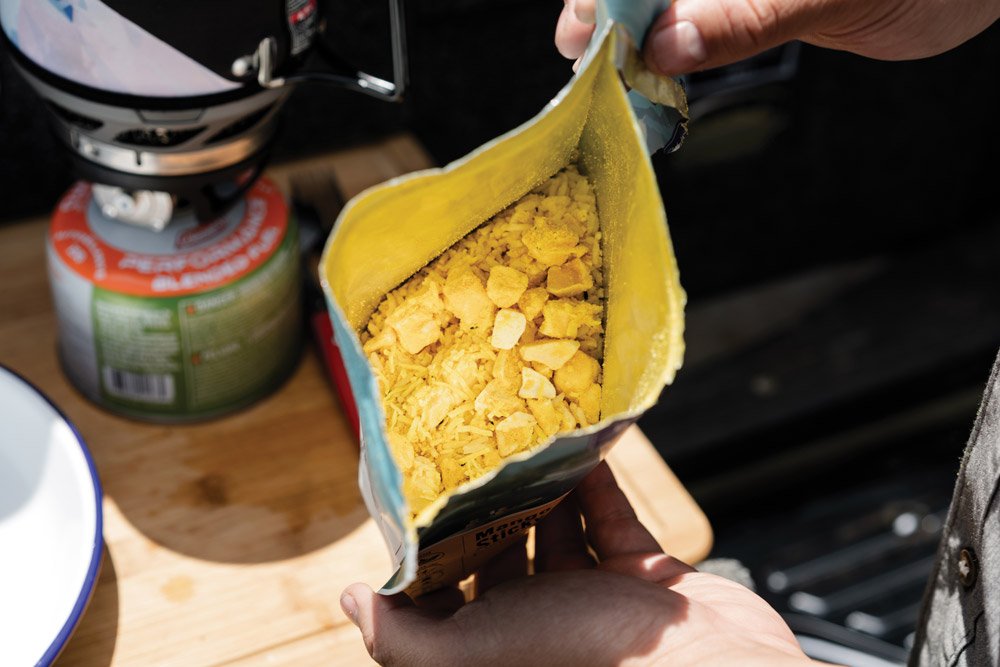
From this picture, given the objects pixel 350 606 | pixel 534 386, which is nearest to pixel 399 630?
pixel 350 606

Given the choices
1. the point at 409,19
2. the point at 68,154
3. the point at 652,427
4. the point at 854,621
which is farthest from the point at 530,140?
the point at 652,427

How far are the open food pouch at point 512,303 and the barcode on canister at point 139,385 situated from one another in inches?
8.6

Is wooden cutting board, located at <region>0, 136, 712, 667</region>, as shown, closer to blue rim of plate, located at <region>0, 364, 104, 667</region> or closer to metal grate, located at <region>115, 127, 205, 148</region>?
blue rim of plate, located at <region>0, 364, 104, 667</region>

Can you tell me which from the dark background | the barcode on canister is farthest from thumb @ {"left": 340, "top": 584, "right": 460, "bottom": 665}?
the dark background

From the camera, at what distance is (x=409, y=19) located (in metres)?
0.93

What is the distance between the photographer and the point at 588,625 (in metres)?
0.47

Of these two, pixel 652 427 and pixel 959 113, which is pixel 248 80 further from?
pixel 959 113

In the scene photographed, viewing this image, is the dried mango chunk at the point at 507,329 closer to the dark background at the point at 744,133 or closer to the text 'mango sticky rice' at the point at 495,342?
the text 'mango sticky rice' at the point at 495,342

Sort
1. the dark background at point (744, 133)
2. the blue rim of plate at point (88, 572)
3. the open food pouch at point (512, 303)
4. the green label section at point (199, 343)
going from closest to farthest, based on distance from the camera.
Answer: the open food pouch at point (512, 303) → the blue rim of plate at point (88, 572) → the green label section at point (199, 343) → the dark background at point (744, 133)

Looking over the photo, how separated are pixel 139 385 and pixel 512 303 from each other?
1.05ft

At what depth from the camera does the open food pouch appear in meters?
0.40

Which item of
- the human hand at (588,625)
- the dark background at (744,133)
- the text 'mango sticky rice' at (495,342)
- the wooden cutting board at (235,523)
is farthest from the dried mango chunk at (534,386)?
the dark background at (744,133)

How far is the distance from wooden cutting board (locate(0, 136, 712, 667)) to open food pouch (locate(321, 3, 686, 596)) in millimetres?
144

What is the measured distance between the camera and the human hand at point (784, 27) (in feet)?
1.46
